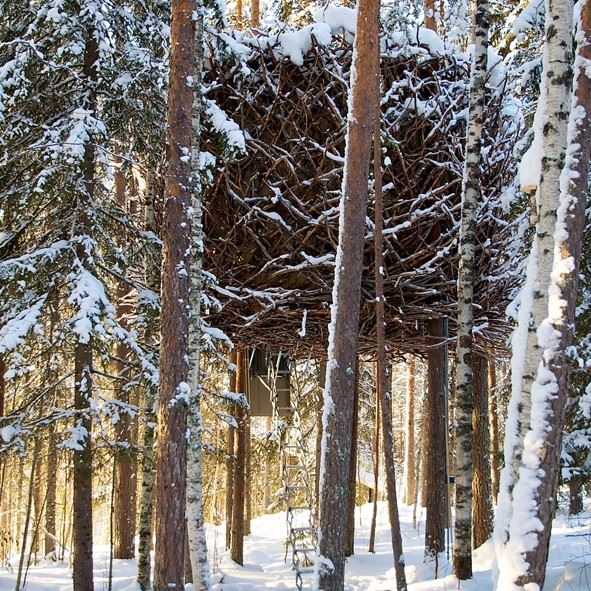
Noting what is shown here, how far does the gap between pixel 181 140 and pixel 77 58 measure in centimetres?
262

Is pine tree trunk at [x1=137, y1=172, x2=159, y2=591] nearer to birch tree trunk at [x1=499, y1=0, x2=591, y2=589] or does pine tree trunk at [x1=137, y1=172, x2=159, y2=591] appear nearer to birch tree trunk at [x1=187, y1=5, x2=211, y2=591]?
birch tree trunk at [x1=187, y1=5, x2=211, y2=591]

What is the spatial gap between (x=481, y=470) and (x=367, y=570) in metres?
2.31

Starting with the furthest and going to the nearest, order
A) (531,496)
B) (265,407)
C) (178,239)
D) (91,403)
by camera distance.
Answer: (265,407) → (91,403) → (178,239) → (531,496)

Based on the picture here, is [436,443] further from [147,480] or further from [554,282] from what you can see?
[554,282]

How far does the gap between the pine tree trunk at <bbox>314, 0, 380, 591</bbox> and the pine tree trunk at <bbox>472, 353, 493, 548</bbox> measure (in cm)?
458

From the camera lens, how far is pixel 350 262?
18.2 ft

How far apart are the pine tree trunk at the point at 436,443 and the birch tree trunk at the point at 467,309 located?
1158 mm

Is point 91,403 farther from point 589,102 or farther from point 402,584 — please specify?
point 589,102

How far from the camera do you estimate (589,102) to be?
165 inches

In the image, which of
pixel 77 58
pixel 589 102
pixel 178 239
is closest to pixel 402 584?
pixel 178 239

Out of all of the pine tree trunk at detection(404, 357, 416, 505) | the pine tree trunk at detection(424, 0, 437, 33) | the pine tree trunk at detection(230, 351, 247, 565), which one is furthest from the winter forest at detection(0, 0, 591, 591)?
the pine tree trunk at detection(404, 357, 416, 505)

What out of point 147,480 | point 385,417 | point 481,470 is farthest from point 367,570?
point 385,417

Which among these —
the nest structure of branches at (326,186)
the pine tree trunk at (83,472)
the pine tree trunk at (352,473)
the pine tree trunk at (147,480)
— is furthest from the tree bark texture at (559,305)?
→ the pine tree trunk at (352,473)

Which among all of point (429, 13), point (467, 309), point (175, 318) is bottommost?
point (175, 318)
